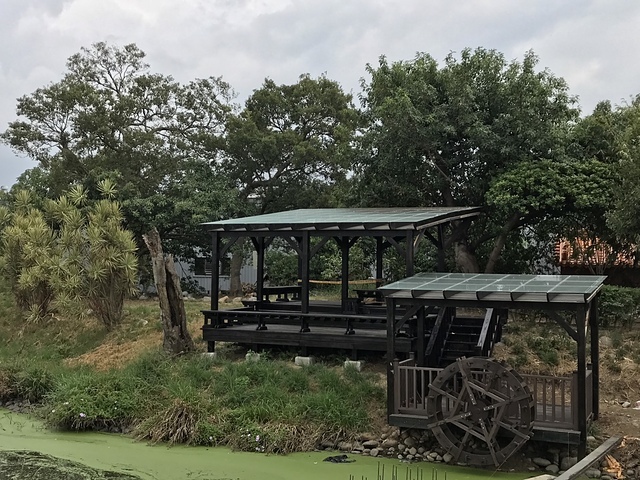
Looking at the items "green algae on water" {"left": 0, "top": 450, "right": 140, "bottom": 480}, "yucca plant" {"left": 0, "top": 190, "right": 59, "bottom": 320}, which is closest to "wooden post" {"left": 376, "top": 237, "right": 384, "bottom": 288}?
"green algae on water" {"left": 0, "top": 450, "right": 140, "bottom": 480}

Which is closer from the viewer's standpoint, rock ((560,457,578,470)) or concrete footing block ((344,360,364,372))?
rock ((560,457,578,470))

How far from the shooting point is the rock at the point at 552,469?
27.4 ft

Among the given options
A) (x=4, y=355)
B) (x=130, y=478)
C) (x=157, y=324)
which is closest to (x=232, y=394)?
(x=130, y=478)

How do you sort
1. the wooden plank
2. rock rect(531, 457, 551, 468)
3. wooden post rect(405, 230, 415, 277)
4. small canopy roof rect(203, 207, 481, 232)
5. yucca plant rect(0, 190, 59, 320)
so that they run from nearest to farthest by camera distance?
the wooden plank
rock rect(531, 457, 551, 468)
wooden post rect(405, 230, 415, 277)
small canopy roof rect(203, 207, 481, 232)
yucca plant rect(0, 190, 59, 320)

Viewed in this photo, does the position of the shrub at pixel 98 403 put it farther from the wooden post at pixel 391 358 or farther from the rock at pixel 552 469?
the rock at pixel 552 469

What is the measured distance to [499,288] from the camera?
885 centimetres

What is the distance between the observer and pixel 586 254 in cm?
1659

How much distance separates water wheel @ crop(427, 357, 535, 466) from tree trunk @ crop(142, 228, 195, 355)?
644 centimetres

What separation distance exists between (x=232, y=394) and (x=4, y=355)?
772 cm

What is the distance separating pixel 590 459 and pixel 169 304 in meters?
8.77

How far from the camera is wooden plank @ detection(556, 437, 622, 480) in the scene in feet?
23.2

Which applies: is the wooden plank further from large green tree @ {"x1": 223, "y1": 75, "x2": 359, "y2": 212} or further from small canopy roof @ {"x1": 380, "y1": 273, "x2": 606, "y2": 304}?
large green tree @ {"x1": 223, "y1": 75, "x2": 359, "y2": 212}

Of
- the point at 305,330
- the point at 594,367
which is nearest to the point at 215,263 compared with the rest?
the point at 305,330

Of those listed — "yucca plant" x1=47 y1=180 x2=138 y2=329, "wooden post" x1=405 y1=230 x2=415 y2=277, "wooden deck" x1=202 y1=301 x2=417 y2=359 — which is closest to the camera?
"wooden post" x1=405 y1=230 x2=415 y2=277
